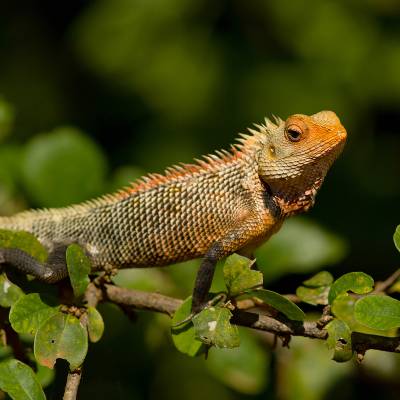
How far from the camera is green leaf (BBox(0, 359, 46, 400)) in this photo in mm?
3389

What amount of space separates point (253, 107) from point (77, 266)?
13.7 feet

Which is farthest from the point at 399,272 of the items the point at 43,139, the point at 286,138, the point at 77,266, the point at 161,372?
the point at 43,139

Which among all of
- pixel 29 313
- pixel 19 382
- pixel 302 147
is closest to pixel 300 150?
pixel 302 147

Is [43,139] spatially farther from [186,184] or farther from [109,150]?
[109,150]

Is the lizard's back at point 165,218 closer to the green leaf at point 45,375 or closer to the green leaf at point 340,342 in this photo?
the green leaf at point 45,375

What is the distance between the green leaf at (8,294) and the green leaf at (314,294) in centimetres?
148

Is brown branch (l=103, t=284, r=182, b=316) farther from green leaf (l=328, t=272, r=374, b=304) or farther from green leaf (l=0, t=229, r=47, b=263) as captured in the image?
green leaf (l=328, t=272, r=374, b=304)

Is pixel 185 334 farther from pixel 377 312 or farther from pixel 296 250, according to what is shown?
pixel 296 250

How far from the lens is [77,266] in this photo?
393cm

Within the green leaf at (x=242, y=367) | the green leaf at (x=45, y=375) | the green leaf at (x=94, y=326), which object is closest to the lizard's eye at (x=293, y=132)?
the green leaf at (x=242, y=367)

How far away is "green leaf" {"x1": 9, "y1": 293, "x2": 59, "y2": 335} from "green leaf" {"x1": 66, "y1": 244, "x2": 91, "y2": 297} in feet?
0.51

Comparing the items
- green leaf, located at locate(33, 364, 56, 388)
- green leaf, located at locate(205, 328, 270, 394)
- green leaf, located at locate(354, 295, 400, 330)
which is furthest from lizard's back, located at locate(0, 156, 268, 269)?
green leaf, located at locate(354, 295, 400, 330)

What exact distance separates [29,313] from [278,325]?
1.22 metres

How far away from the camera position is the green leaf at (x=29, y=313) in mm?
3734
